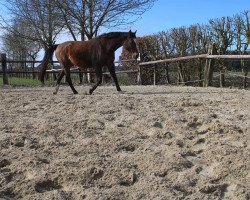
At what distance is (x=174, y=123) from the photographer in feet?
19.0

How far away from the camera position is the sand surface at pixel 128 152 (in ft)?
13.7

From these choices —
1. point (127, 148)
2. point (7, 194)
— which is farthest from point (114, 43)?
point (7, 194)

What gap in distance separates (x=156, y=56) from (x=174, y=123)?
11.8m

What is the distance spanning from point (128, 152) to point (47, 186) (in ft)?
3.60

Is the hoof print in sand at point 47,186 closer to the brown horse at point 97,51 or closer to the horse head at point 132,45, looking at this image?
the brown horse at point 97,51

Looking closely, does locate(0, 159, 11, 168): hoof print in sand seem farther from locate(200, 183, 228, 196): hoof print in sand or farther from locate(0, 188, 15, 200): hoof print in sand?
locate(200, 183, 228, 196): hoof print in sand

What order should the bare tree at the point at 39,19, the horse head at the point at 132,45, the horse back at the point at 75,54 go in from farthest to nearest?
the bare tree at the point at 39,19
the horse back at the point at 75,54
the horse head at the point at 132,45

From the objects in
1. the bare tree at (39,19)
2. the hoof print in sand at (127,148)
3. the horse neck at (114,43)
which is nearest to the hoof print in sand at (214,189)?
the hoof print in sand at (127,148)

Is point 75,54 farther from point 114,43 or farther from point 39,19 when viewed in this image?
Result: point 39,19

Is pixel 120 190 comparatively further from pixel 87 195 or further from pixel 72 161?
pixel 72 161

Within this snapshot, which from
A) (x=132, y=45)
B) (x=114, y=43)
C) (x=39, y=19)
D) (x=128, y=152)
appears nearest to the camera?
(x=128, y=152)

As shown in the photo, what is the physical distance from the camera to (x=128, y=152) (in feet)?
16.3

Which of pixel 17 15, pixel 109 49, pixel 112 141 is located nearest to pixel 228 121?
pixel 112 141

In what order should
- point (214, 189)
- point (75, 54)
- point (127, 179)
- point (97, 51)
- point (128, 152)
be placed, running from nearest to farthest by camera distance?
point (214, 189) < point (127, 179) < point (128, 152) < point (97, 51) < point (75, 54)
